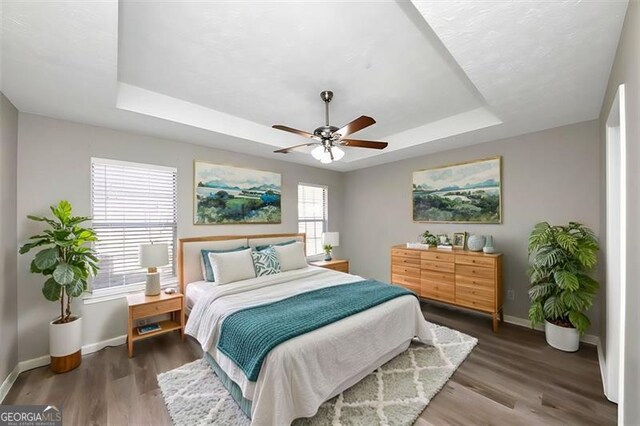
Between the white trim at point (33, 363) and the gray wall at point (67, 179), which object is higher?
the gray wall at point (67, 179)

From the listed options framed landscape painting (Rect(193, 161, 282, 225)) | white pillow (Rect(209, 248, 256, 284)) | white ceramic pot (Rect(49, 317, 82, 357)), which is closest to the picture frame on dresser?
framed landscape painting (Rect(193, 161, 282, 225))

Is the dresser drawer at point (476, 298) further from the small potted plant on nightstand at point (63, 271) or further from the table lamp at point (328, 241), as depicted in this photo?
the small potted plant on nightstand at point (63, 271)

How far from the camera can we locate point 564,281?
257cm

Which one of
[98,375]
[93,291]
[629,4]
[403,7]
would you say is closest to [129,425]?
[98,375]

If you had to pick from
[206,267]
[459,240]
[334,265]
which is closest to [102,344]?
[206,267]

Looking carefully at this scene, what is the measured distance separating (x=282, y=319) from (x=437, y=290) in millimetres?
2566

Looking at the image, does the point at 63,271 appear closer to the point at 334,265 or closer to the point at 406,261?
the point at 334,265

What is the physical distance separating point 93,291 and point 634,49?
4703mm

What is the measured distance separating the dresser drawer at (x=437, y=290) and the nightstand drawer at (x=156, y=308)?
10.7ft

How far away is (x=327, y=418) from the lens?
6.16 feet

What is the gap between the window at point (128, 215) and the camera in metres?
2.97

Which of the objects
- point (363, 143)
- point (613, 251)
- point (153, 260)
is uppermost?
point (363, 143)

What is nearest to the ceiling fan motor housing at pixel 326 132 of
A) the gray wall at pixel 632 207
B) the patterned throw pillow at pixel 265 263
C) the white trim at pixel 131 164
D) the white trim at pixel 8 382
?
the gray wall at pixel 632 207

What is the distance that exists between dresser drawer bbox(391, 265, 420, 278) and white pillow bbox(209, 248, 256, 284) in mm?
2232
